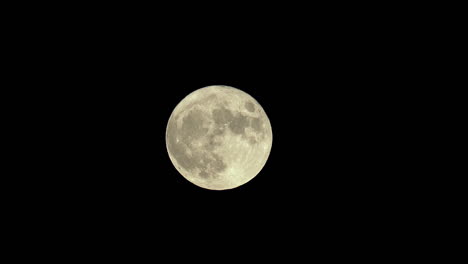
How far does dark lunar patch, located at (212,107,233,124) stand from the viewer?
492 cm

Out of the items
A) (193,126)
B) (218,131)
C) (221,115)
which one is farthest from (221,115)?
(193,126)

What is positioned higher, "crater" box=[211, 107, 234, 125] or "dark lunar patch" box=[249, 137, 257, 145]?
"crater" box=[211, 107, 234, 125]

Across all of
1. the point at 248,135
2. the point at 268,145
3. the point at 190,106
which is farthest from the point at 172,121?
the point at 268,145

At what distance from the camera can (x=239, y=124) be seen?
16.4 feet

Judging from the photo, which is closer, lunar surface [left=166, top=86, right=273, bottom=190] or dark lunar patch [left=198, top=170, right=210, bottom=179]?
lunar surface [left=166, top=86, right=273, bottom=190]

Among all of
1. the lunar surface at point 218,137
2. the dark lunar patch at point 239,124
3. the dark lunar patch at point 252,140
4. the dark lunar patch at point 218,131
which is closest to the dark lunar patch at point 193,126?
the lunar surface at point 218,137

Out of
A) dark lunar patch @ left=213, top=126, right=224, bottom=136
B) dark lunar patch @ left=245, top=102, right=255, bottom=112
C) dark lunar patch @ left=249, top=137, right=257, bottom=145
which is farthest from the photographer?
dark lunar patch @ left=245, top=102, right=255, bottom=112

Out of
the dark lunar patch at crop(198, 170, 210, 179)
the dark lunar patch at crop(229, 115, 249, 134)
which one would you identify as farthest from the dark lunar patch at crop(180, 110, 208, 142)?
the dark lunar patch at crop(198, 170, 210, 179)

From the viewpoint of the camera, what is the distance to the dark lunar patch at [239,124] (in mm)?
4949

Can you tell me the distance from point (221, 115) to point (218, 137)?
0.35 meters

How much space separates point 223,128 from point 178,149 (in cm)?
86

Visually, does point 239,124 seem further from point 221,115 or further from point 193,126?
point 193,126

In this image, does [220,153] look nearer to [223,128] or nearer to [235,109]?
[223,128]

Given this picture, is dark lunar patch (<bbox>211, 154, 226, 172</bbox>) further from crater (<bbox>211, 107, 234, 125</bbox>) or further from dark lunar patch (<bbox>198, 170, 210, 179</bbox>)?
crater (<bbox>211, 107, 234, 125</bbox>)
